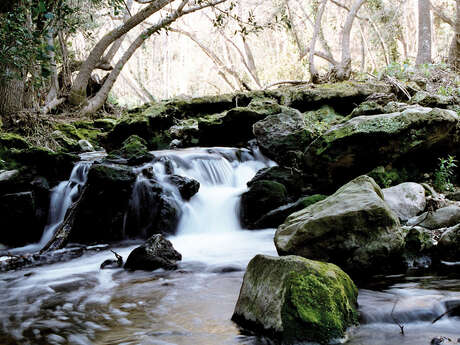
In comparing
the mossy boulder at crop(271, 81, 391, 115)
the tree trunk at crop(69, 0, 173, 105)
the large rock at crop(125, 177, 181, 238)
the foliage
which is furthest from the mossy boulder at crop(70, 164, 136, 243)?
the tree trunk at crop(69, 0, 173, 105)

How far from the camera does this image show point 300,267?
Answer: 2.45m

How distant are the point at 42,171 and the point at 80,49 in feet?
33.6

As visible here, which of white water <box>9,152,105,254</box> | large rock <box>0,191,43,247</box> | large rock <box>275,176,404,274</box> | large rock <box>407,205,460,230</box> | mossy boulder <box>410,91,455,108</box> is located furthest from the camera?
mossy boulder <box>410,91,455,108</box>

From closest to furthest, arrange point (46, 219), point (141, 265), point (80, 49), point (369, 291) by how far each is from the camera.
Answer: point (369, 291) → point (141, 265) → point (46, 219) → point (80, 49)

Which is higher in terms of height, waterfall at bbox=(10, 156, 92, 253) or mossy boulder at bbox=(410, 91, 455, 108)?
mossy boulder at bbox=(410, 91, 455, 108)

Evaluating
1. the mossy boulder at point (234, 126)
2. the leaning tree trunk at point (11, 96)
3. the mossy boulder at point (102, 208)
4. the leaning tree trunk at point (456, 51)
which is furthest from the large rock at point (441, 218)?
the leaning tree trunk at point (456, 51)

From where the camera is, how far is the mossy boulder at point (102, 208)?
621 cm

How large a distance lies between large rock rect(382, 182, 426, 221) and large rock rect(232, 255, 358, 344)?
275 cm

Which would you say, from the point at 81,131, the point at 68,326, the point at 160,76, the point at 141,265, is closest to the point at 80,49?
the point at 81,131

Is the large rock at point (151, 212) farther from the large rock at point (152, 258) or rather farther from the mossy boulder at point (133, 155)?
the large rock at point (152, 258)

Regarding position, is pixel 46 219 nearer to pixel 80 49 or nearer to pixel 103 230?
pixel 103 230

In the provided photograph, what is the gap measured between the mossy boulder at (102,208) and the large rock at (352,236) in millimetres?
3566

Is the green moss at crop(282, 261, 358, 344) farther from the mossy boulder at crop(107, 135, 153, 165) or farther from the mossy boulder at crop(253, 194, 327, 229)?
the mossy boulder at crop(107, 135, 153, 165)

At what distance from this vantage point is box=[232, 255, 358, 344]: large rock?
229 cm
